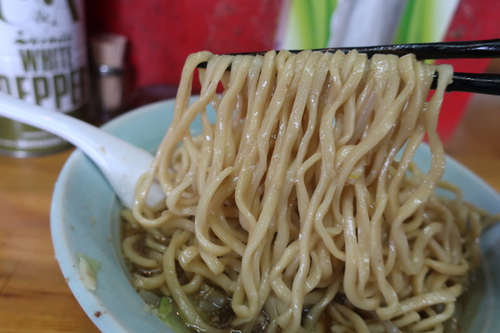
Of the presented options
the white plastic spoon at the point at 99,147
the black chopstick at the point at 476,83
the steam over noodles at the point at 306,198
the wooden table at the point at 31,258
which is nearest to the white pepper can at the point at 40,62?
the wooden table at the point at 31,258

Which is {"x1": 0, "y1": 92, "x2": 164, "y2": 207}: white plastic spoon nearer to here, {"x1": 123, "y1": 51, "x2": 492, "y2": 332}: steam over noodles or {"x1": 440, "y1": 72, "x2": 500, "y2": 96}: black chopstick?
{"x1": 123, "y1": 51, "x2": 492, "y2": 332}: steam over noodles

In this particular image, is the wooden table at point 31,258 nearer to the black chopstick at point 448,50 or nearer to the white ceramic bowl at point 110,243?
the white ceramic bowl at point 110,243

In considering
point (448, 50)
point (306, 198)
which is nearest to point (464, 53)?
point (448, 50)

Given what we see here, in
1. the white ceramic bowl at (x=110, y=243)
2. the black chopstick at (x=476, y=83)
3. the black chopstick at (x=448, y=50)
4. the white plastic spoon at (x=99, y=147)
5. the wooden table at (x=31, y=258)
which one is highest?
the black chopstick at (x=448, y=50)

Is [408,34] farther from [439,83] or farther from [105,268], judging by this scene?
[105,268]

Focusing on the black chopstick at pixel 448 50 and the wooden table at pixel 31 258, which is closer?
the black chopstick at pixel 448 50

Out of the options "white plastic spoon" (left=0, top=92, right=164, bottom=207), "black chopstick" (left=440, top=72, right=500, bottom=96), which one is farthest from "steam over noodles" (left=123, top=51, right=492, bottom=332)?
"white plastic spoon" (left=0, top=92, right=164, bottom=207)

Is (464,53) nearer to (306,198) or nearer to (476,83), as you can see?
(476,83)
